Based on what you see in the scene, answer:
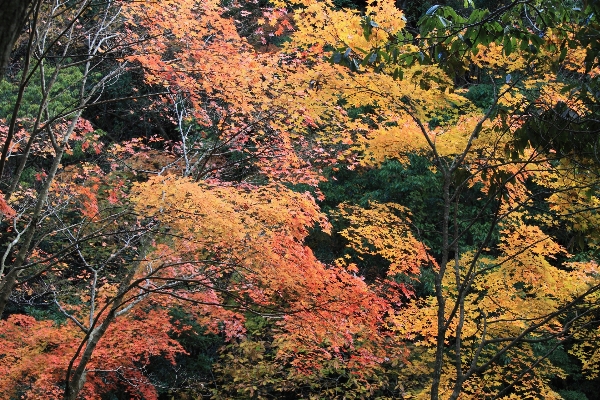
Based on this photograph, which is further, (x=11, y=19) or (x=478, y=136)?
(x=478, y=136)

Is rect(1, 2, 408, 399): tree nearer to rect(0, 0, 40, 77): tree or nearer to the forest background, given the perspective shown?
the forest background

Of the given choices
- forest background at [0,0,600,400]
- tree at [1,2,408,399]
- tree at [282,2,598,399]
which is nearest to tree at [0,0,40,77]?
tree at [282,2,598,399]

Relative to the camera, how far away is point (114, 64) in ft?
33.2

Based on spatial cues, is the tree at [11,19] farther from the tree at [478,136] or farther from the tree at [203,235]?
the tree at [203,235]

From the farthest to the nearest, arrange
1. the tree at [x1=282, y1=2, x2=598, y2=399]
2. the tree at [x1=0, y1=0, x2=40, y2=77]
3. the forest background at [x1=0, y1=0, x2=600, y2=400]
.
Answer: the forest background at [x1=0, y1=0, x2=600, y2=400]
the tree at [x1=282, y1=2, x2=598, y2=399]
the tree at [x1=0, y1=0, x2=40, y2=77]

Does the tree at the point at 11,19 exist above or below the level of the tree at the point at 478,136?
below

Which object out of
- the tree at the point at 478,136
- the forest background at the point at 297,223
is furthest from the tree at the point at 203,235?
the tree at the point at 478,136

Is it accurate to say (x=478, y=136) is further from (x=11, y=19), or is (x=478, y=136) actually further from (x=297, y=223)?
(x=11, y=19)

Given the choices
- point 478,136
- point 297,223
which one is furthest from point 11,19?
point 297,223

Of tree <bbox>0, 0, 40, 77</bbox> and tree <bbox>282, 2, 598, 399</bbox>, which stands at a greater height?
tree <bbox>282, 2, 598, 399</bbox>

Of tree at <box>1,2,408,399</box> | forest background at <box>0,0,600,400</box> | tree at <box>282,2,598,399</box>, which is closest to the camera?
tree at <box>282,2,598,399</box>

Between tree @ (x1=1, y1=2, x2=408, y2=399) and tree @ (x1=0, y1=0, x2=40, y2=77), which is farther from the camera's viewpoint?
tree @ (x1=1, y1=2, x2=408, y2=399)

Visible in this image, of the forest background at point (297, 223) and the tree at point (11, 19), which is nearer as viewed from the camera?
the tree at point (11, 19)

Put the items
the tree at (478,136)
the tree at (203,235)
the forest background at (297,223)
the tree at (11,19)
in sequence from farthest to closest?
the tree at (203,235), the forest background at (297,223), the tree at (478,136), the tree at (11,19)
